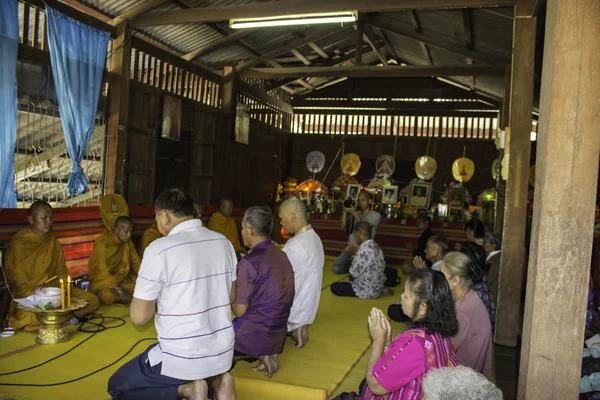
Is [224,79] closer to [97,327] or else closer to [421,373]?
[97,327]

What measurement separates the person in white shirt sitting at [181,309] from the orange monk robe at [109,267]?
10.7 ft

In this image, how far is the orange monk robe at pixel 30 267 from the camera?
4818mm

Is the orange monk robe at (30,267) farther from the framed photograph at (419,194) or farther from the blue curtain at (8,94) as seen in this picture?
the framed photograph at (419,194)

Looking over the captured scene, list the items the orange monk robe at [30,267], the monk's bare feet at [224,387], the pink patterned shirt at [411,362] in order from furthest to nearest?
the orange monk robe at [30,267], the monk's bare feet at [224,387], the pink patterned shirt at [411,362]

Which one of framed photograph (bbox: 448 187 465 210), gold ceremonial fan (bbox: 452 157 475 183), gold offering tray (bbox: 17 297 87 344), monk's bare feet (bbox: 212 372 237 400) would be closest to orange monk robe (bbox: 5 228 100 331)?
gold offering tray (bbox: 17 297 87 344)

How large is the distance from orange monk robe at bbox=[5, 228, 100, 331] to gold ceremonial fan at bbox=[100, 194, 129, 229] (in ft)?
5.53

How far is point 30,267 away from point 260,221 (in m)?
2.67

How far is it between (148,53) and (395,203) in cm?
585

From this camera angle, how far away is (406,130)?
591 inches

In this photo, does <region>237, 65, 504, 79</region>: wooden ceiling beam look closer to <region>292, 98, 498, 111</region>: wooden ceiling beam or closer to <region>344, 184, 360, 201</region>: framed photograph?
<region>344, 184, 360, 201</region>: framed photograph

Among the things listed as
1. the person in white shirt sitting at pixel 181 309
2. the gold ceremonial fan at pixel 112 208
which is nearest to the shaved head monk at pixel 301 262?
the person in white shirt sitting at pixel 181 309

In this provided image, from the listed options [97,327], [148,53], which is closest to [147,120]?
[148,53]

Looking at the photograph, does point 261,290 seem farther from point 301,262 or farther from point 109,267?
point 109,267

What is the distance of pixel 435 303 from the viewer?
2441mm
